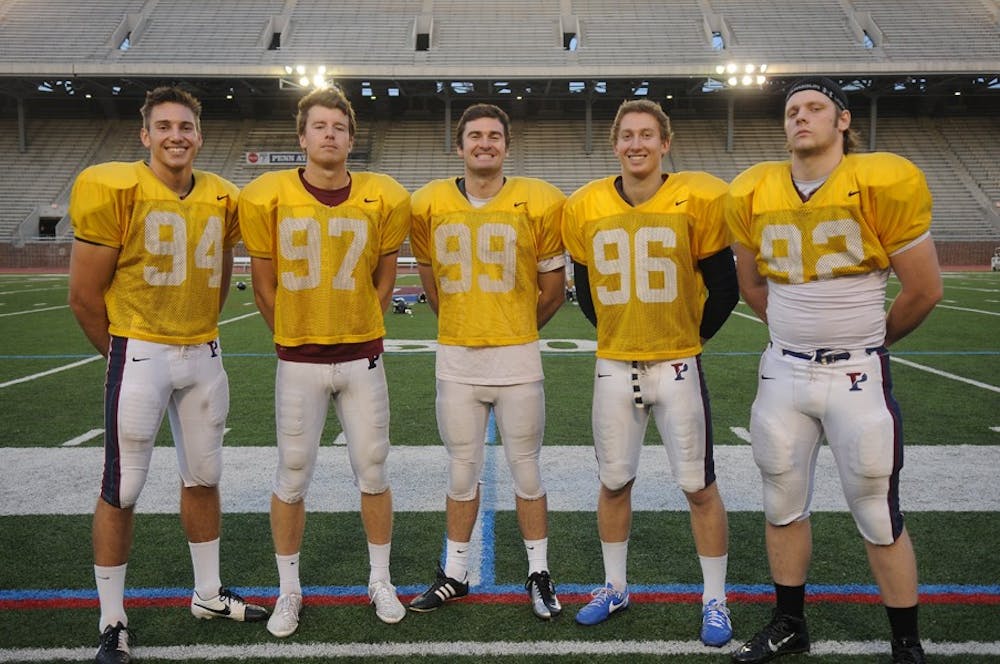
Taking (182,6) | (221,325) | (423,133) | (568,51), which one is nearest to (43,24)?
(182,6)

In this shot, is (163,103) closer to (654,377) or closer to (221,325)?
(654,377)

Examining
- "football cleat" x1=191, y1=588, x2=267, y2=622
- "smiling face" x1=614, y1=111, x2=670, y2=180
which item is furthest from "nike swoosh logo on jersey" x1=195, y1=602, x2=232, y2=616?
"smiling face" x1=614, y1=111, x2=670, y2=180

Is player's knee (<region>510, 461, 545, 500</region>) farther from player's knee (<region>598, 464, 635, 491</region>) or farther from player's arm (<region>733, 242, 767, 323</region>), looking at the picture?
player's arm (<region>733, 242, 767, 323</region>)

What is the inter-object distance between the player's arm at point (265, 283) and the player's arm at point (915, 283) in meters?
2.22

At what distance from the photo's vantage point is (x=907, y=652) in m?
2.44

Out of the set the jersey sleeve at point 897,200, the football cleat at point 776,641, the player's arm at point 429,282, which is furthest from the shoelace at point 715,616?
the player's arm at point 429,282

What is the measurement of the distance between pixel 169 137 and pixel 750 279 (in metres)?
2.19

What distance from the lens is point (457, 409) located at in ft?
Answer: 9.92

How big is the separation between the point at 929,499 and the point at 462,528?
2491mm

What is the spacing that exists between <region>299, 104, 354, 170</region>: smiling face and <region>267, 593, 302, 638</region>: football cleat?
5.30 ft

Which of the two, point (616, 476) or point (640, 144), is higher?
point (640, 144)

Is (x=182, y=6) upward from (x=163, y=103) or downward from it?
upward

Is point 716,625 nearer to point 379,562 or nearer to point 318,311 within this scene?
point 379,562

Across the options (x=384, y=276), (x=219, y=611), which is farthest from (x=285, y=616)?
(x=384, y=276)
